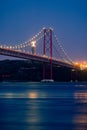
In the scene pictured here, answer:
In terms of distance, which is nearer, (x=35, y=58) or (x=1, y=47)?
(x=1, y=47)

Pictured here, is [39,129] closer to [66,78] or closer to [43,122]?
[43,122]

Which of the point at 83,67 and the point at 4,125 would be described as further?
the point at 83,67

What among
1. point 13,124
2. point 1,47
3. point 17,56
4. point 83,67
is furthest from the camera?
point 83,67

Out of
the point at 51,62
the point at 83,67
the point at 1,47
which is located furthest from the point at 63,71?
the point at 1,47

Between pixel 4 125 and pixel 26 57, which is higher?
pixel 26 57

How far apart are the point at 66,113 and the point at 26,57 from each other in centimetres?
4469

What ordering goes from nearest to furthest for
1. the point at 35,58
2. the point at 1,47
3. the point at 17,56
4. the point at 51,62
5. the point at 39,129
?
the point at 39,129, the point at 1,47, the point at 17,56, the point at 35,58, the point at 51,62

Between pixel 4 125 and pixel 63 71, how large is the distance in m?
89.3

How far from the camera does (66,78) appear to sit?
109m

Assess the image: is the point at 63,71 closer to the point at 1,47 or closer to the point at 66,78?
the point at 66,78

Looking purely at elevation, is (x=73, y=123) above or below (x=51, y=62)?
below

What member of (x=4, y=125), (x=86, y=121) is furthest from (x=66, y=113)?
(x=4, y=125)

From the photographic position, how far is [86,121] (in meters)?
19.1

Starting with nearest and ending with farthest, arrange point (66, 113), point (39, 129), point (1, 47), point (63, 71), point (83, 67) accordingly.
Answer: point (39, 129), point (66, 113), point (1, 47), point (83, 67), point (63, 71)
